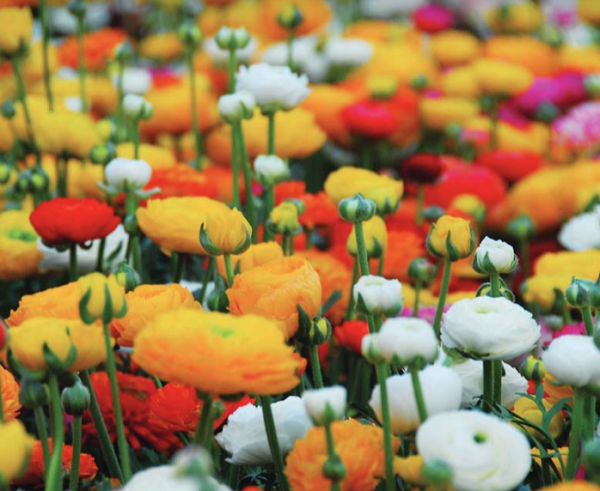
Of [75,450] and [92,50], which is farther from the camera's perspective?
[92,50]

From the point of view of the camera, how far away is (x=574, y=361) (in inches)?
21.6

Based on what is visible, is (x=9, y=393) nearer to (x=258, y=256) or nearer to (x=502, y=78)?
(x=258, y=256)

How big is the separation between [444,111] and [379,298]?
A: 3.54 feet

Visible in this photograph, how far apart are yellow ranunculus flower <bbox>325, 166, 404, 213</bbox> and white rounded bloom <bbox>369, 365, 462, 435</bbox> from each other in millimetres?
411

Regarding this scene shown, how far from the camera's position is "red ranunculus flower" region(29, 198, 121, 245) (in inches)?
34.0

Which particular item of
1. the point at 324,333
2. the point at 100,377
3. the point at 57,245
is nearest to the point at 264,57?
the point at 57,245

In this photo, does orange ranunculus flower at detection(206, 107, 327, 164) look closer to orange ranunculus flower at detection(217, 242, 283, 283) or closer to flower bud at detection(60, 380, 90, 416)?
orange ranunculus flower at detection(217, 242, 283, 283)

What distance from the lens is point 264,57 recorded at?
1.69 m

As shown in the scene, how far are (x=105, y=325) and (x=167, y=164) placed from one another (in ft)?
2.38

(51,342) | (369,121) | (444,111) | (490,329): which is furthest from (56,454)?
(444,111)

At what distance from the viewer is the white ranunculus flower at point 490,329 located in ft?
2.02

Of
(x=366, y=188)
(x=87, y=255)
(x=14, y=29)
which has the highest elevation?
(x=14, y=29)

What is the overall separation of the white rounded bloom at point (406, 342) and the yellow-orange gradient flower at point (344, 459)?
7cm

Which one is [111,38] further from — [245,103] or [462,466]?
[462,466]
